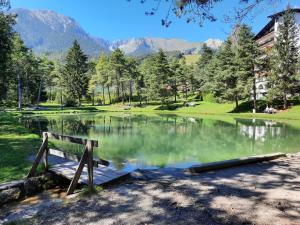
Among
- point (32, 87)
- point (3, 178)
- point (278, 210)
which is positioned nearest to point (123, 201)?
point (278, 210)

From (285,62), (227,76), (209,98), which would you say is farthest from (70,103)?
(285,62)

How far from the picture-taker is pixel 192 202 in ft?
22.8

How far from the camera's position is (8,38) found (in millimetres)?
28078

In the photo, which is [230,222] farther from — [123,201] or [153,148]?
[153,148]

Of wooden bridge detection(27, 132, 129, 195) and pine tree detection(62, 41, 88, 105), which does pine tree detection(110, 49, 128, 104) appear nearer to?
pine tree detection(62, 41, 88, 105)

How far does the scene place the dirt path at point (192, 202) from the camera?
20.0ft

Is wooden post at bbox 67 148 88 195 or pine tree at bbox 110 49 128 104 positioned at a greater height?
pine tree at bbox 110 49 128 104

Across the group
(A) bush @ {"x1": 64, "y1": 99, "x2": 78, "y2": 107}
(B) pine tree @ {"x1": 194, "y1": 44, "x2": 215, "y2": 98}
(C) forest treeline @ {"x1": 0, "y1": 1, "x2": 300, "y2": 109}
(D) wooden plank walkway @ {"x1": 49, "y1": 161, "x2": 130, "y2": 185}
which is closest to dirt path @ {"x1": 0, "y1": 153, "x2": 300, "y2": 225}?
(D) wooden plank walkway @ {"x1": 49, "y1": 161, "x2": 130, "y2": 185}

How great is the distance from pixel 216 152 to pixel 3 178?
11.4 metres

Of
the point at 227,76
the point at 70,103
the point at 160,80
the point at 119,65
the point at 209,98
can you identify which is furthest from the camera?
the point at 70,103

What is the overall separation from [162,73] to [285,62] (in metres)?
26.1

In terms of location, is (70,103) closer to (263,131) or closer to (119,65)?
(119,65)

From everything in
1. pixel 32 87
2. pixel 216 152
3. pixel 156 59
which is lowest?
pixel 216 152

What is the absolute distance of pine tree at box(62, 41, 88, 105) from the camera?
75.5 m
